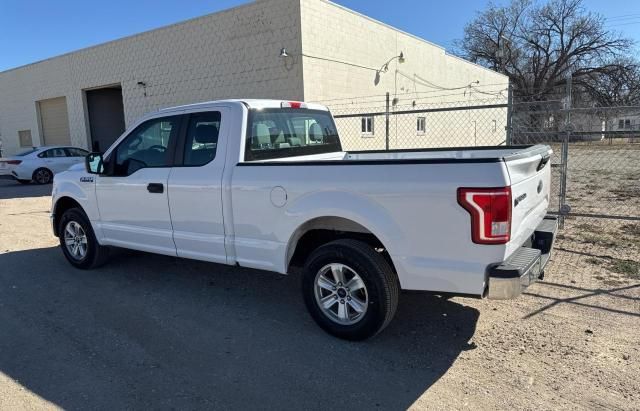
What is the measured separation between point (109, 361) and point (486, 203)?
3041 millimetres

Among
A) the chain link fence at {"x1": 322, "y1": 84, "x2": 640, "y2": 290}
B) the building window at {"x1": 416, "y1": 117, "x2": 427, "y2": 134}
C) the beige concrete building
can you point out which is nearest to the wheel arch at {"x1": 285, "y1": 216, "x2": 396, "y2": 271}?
the chain link fence at {"x1": 322, "y1": 84, "x2": 640, "y2": 290}

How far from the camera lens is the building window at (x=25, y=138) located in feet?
86.3

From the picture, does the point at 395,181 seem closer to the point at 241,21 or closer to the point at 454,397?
the point at 454,397

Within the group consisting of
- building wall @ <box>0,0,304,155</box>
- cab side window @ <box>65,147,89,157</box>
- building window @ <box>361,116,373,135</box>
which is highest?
building wall @ <box>0,0,304,155</box>

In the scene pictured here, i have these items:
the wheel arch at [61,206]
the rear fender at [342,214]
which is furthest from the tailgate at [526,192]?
the wheel arch at [61,206]

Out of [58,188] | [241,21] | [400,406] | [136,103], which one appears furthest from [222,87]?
[400,406]

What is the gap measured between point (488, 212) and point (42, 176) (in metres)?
18.7

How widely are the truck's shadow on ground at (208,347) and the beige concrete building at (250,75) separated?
9.70 metres

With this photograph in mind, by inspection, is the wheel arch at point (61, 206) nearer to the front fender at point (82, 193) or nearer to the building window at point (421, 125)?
the front fender at point (82, 193)

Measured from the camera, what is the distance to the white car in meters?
17.5

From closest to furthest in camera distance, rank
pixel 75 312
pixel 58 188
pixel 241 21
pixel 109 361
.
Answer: pixel 109 361, pixel 75 312, pixel 58 188, pixel 241 21

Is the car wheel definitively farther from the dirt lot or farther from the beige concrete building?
the dirt lot

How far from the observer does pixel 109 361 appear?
371 centimetres

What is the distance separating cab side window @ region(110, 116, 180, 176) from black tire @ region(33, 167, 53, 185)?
14.7 m
